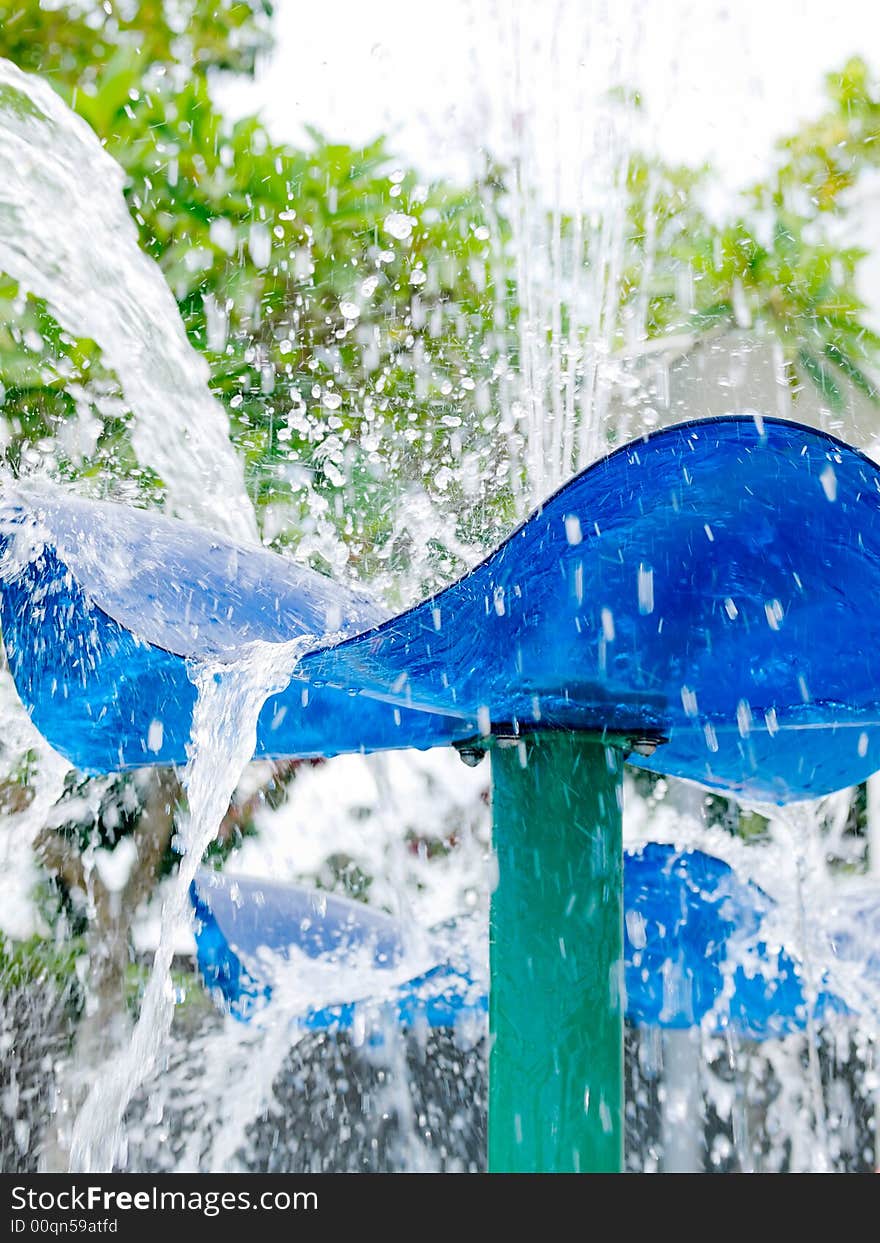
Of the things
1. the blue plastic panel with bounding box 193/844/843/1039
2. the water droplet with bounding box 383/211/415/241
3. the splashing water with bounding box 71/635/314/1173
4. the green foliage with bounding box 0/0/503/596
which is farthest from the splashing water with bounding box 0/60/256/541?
the splashing water with bounding box 71/635/314/1173

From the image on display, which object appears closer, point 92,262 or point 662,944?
point 662,944

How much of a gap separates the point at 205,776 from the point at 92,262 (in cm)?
278

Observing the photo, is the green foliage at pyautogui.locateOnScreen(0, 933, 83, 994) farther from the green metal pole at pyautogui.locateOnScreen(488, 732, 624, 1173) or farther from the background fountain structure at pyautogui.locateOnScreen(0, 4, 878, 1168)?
the green metal pole at pyautogui.locateOnScreen(488, 732, 624, 1173)

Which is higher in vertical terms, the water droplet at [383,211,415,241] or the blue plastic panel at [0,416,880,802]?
the water droplet at [383,211,415,241]

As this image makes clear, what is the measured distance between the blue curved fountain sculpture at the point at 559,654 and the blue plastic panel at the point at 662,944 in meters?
0.78

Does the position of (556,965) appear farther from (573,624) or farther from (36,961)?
(36,961)

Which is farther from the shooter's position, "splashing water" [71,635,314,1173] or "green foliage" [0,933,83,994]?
"green foliage" [0,933,83,994]

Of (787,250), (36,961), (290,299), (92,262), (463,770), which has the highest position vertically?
(787,250)

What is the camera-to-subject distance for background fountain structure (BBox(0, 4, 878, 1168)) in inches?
201

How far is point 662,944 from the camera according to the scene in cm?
332

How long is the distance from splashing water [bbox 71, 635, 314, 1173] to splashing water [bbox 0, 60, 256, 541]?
6.72ft

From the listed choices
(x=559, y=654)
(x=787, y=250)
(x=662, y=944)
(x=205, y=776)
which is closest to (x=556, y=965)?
(x=559, y=654)

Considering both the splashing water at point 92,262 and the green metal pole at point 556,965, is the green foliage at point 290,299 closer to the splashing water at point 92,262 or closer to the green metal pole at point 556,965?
the splashing water at point 92,262
